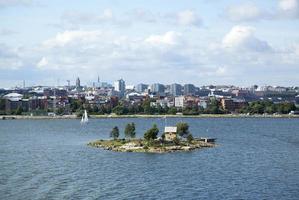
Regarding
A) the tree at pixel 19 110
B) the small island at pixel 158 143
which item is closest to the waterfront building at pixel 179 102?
the tree at pixel 19 110

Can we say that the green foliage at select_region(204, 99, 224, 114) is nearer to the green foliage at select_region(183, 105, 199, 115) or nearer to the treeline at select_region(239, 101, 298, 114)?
the green foliage at select_region(183, 105, 199, 115)

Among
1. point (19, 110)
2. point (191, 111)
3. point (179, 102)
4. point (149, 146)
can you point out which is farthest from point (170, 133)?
point (179, 102)

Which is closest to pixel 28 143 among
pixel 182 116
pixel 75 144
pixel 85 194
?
pixel 75 144

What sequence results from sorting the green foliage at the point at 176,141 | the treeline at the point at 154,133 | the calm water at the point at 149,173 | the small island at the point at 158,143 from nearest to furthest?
1. the calm water at the point at 149,173
2. the small island at the point at 158,143
3. the treeline at the point at 154,133
4. the green foliage at the point at 176,141

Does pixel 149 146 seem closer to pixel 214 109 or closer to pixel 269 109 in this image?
pixel 214 109

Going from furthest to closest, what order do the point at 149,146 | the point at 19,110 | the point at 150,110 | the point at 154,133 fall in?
the point at 19,110 → the point at 150,110 → the point at 154,133 → the point at 149,146

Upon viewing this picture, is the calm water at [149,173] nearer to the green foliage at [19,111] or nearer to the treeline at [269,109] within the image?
the treeline at [269,109]

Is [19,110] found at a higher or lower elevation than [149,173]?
higher
